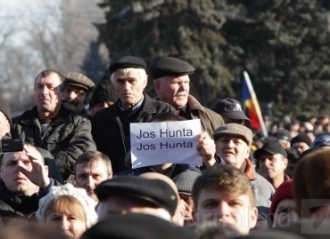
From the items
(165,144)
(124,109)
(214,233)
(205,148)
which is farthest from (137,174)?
(214,233)

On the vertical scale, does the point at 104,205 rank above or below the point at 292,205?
above

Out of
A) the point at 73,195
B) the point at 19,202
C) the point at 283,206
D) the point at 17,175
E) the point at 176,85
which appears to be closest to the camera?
the point at 283,206

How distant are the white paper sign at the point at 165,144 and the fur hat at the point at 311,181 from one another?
7.62ft

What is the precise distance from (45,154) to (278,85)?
30942mm

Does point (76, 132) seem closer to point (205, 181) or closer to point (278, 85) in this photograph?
point (205, 181)

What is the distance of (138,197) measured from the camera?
3742 mm

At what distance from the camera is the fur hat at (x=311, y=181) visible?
4652 mm

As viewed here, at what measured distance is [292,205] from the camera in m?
5.93

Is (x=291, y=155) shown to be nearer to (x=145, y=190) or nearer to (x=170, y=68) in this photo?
(x=170, y=68)

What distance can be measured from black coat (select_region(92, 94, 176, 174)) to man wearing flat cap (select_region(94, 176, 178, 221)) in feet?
13.3

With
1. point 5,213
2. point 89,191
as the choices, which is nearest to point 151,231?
point 5,213

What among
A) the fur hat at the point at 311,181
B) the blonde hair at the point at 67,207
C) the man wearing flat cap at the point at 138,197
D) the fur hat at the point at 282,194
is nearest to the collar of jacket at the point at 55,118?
the blonde hair at the point at 67,207

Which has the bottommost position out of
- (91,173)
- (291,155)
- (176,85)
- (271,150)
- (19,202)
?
(291,155)

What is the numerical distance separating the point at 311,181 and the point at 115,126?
11.9 ft
